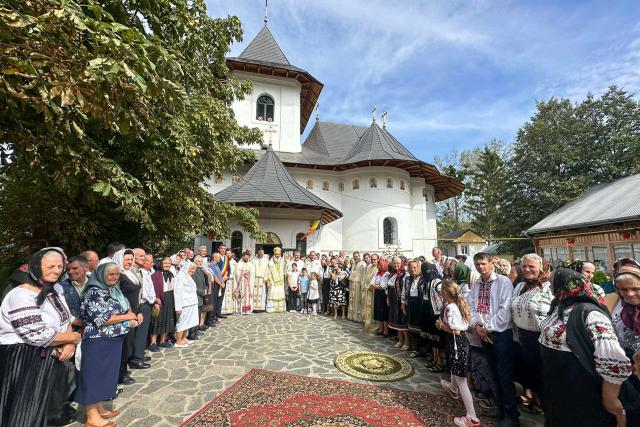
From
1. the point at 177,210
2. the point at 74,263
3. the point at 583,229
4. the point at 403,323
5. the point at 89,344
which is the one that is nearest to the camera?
the point at 89,344

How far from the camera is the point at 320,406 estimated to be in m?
3.73

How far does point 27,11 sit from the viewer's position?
279cm

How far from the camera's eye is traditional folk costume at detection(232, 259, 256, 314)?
9648mm

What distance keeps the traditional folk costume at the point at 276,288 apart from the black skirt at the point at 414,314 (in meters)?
5.48

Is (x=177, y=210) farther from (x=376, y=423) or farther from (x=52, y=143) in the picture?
(x=376, y=423)

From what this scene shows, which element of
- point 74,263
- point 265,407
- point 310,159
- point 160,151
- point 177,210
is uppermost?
point 310,159

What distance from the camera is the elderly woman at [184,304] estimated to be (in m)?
5.98

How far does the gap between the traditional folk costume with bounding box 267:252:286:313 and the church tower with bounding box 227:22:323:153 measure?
1166 centimetres

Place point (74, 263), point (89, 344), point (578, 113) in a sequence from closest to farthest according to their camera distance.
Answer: point (89, 344)
point (74, 263)
point (578, 113)

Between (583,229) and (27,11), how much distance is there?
1878 cm

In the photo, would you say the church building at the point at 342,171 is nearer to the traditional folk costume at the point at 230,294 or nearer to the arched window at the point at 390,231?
the arched window at the point at 390,231

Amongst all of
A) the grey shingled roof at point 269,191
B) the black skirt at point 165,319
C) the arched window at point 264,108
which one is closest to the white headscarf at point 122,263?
the black skirt at point 165,319

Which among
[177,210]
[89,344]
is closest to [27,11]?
[89,344]

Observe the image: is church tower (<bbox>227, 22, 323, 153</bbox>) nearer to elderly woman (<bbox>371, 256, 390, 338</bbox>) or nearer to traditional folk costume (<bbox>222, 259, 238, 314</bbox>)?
traditional folk costume (<bbox>222, 259, 238, 314</bbox>)
